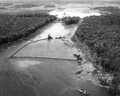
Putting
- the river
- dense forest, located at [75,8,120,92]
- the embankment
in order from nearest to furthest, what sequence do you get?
the river < dense forest, located at [75,8,120,92] < the embankment

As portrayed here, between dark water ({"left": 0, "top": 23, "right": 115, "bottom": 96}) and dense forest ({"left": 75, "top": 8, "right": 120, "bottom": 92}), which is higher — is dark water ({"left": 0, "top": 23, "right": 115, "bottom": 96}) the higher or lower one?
the lower one

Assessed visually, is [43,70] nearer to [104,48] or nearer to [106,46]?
[104,48]

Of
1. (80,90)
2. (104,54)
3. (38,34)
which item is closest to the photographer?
(80,90)

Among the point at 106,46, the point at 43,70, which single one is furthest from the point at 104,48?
the point at 43,70

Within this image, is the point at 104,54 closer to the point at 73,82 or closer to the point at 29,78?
the point at 73,82

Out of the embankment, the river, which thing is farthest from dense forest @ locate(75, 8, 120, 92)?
the river

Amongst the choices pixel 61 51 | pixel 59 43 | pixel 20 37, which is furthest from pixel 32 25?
pixel 61 51

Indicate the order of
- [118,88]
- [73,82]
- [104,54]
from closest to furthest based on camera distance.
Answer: [118,88]
[73,82]
[104,54]

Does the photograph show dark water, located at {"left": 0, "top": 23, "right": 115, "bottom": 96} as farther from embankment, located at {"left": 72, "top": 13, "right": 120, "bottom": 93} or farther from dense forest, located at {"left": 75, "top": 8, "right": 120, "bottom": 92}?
dense forest, located at {"left": 75, "top": 8, "right": 120, "bottom": 92}
